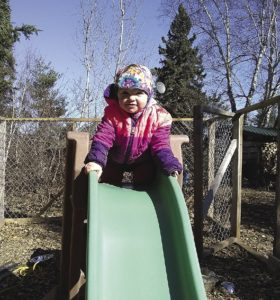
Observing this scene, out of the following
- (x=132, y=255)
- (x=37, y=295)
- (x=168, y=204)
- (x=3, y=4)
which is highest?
(x=3, y=4)

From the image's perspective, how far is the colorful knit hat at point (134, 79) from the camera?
2857 mm

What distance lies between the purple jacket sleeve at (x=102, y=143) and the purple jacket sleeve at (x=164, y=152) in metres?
0.31

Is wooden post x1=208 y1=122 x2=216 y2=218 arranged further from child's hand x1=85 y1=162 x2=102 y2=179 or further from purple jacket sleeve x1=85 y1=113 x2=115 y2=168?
child's hand x1=85 y1=162 x2=102 y2=179

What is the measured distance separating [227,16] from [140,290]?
58.7ft

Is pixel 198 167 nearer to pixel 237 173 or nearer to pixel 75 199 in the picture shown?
pixel 237 173

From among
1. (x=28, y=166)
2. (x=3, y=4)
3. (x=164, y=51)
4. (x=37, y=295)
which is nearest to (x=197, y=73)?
(x=164, y=51)

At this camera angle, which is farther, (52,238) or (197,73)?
(197,73)

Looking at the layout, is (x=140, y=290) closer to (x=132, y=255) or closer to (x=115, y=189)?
(x=132, y=255)

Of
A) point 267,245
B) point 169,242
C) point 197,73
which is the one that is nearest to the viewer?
point 169,242

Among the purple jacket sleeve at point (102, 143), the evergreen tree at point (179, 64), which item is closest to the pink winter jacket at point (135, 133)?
the purple jacket sleeve at point (102, 143)

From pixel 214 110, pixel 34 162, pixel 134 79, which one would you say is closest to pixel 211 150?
pixel 214 110

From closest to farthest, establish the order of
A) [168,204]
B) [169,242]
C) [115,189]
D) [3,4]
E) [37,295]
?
[169,242] < [168,204] < [115,189] < [37,295] < [3,4]

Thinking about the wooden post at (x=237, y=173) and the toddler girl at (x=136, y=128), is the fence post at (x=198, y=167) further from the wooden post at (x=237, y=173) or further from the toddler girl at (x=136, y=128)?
the toddler girl at (x=136, y=128)

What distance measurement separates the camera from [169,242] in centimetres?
238
